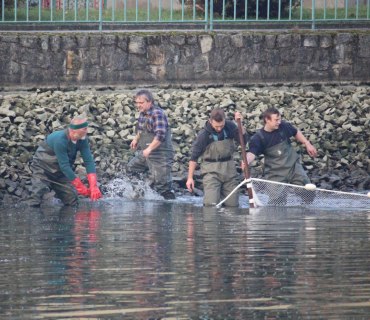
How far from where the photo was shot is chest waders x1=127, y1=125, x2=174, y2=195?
22688 millimetres

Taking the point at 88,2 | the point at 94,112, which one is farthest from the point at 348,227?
the point at 88,2

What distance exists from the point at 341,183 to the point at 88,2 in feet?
21.2

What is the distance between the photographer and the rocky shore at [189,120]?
24.3 meters

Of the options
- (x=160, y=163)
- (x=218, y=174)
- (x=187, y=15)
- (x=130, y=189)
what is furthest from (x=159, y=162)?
(x=187, y=15)

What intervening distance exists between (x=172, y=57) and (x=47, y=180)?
590cm

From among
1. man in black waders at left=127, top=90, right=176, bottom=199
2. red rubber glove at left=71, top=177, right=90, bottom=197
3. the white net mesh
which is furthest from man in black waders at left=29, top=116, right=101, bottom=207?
the white net mesh

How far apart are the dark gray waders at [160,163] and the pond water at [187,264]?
277 cm

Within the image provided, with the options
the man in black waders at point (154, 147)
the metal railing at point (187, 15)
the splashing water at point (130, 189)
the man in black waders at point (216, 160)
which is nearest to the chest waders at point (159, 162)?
the man in black waders at point (154, 147)

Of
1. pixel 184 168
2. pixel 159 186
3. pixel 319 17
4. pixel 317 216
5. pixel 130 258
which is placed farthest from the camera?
pixel 319 17

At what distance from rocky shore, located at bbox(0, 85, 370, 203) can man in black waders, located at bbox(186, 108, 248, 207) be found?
98.7 inches

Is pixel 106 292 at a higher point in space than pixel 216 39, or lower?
lower

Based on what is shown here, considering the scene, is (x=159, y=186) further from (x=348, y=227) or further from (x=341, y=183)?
(x=348, y=227)

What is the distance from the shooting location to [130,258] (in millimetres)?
14188

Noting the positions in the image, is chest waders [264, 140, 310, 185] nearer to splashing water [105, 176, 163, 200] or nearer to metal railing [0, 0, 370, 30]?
splashing water [105, 176, 163, 200]
